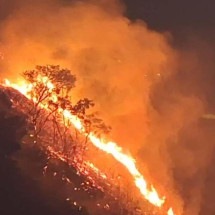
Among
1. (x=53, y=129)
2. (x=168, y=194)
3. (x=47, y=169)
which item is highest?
(x=168, y=194)

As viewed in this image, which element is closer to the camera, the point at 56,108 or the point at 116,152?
the point at 56,108

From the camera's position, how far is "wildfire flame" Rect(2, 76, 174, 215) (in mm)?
54281

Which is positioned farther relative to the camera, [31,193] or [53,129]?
[53,129]

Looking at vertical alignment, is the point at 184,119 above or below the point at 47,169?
above

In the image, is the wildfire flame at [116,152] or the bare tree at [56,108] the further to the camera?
the wildfire flame at [116,152]

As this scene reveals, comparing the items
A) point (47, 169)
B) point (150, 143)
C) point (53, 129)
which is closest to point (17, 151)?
point (47, 169)

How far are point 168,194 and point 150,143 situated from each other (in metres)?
8.34

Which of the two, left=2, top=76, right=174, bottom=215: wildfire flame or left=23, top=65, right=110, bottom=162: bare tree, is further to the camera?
left=2, top=76, right=174, bottom=215: wildfire flame

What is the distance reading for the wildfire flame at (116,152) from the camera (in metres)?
54.3

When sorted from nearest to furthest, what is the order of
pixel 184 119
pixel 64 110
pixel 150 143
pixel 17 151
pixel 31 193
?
pixel 31 193
pixel 17 151
pixel 64 110
pixel 150 143
pixel 184 119

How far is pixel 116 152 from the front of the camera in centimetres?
5916

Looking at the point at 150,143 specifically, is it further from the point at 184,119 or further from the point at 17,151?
the point at 17,151

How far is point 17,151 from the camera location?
42719 millimetres

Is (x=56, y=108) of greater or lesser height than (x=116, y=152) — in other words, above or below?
below
